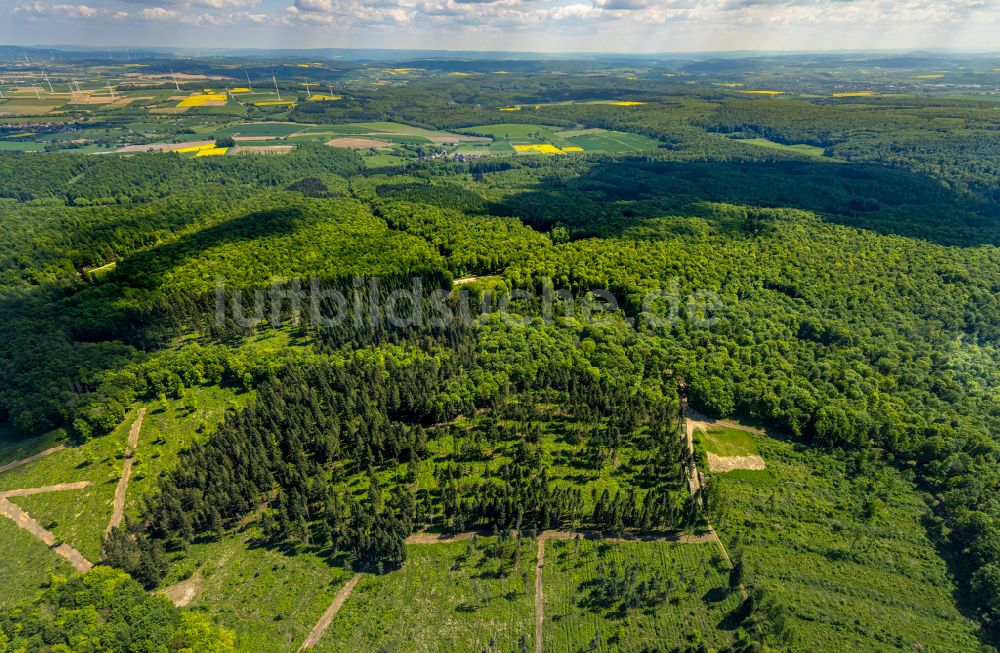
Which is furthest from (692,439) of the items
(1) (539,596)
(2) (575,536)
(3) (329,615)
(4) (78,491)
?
(4) (78,491)

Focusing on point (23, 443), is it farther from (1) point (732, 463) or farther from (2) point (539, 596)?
(1) point (732, 463)

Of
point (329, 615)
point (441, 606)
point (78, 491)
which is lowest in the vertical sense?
point (78, 491)

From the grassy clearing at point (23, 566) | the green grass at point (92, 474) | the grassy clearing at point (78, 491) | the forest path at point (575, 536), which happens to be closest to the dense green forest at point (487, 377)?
the forest path at point (575, 536)

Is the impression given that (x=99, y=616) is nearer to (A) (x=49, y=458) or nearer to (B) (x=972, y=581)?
(A) (x=49, y=458)

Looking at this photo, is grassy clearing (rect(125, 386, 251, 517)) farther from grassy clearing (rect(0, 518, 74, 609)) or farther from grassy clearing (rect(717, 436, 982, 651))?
grassy clearing (rect(717, 436, 982, 651))

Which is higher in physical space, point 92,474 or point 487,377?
point 487,377

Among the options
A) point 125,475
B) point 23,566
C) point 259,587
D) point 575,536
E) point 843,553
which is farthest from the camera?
point 125,475

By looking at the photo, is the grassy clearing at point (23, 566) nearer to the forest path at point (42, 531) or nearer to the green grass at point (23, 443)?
the forest path at point (42, 531)
